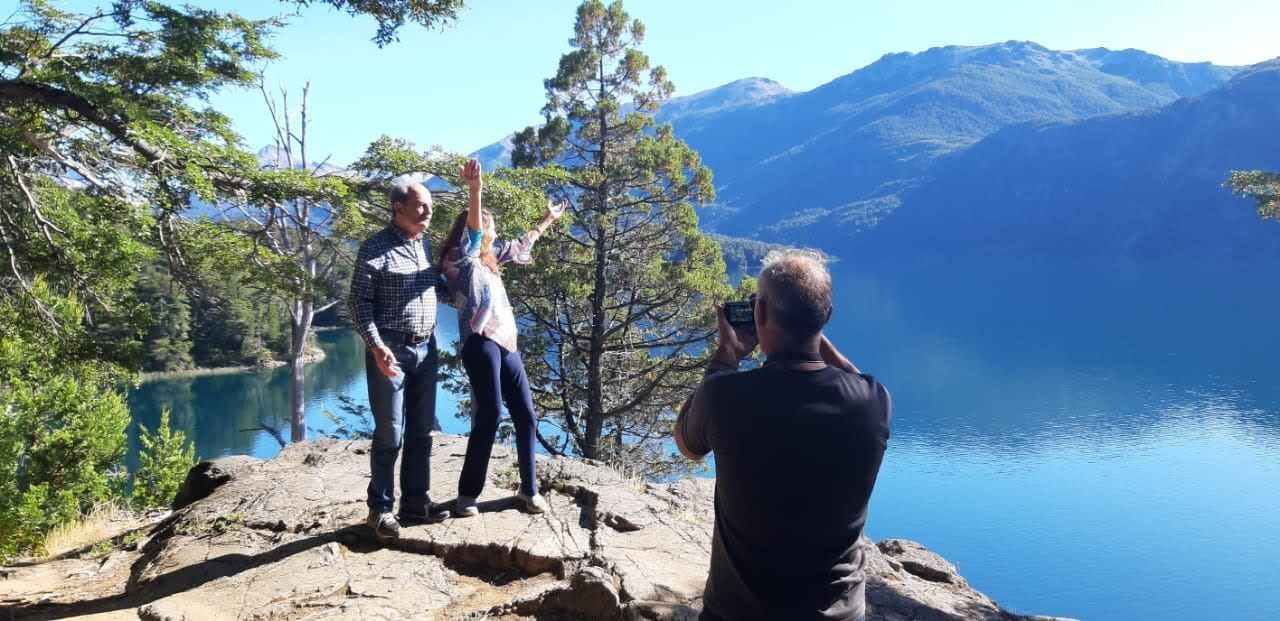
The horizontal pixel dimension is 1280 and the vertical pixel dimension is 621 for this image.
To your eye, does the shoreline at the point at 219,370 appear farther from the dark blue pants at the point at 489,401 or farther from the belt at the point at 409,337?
the belt at the point at 409,337

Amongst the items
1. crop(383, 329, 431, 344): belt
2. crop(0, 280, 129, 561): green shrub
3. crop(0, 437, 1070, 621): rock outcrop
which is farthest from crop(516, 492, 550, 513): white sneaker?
crop(0, 280, 129, 561): green shrub

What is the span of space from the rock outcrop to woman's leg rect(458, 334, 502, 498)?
0.35 metres

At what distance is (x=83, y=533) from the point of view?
16.1 feet

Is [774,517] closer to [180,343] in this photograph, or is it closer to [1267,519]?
[1267,519]

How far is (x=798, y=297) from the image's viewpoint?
1.72 meters

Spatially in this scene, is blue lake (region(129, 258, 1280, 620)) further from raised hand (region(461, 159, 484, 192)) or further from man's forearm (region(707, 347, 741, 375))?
man's forearm (region(707, 347, 741, 375))

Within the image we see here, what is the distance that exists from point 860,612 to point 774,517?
1.01ft

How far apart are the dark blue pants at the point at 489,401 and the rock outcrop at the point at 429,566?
24 centimetres

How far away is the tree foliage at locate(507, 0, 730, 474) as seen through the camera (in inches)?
510

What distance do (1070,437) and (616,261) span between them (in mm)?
25032

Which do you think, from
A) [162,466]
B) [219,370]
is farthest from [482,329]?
[219,370]

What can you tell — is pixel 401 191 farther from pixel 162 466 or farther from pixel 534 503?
pixel 162 466

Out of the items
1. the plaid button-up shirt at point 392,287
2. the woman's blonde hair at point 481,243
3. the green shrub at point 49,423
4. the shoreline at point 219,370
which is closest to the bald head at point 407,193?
the plaid button-up shirt at point 392,287

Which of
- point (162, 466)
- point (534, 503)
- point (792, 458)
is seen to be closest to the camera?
point (792, 458)
